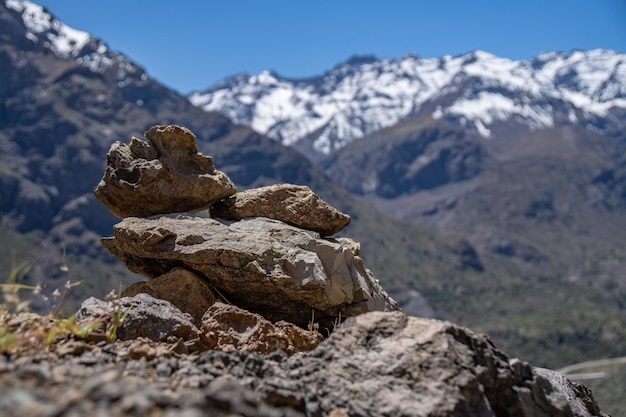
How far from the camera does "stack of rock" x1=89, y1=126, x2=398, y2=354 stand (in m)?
14.3

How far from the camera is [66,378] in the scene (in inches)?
286

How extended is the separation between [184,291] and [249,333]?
2123 millimetres

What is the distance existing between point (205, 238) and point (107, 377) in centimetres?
794

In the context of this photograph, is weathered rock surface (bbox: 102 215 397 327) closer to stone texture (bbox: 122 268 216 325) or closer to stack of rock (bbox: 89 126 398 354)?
stack of rock (bbox: 89 126 398 354)

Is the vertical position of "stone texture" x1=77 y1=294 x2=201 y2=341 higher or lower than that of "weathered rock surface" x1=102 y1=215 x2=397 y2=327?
lower

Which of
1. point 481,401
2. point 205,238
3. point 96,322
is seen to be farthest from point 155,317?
point 481,401

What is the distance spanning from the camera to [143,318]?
39.0ft

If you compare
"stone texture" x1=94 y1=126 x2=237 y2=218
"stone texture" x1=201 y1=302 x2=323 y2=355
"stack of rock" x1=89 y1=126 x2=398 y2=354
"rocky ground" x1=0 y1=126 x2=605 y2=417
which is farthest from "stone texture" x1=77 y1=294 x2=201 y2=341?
"stone texture" x1=94 y1=126 x2=237 y2=218

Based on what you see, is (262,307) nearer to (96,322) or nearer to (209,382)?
(96,322)

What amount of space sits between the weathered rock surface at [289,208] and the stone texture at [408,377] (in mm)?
6227

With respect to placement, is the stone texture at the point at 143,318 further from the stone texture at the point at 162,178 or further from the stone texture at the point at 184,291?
the stone texture at the point at 162,178

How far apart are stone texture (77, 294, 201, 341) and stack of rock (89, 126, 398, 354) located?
2.52 ft

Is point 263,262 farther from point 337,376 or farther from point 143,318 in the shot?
point 337,376

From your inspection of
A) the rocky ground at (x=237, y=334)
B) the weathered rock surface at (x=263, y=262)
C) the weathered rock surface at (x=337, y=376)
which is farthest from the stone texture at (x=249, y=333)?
the weathered rock surface at (x=337, y=376)
